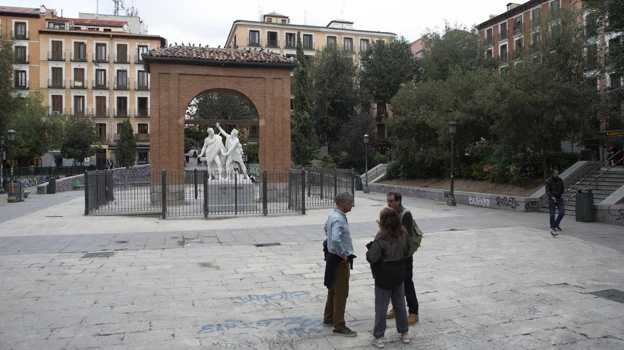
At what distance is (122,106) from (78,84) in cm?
496

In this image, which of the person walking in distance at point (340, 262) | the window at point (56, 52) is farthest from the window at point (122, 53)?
the person walking in distance at point (340, 262)

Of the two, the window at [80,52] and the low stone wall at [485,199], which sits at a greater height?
the window at [80,52]

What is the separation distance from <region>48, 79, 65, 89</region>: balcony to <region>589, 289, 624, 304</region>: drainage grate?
55.5 meters

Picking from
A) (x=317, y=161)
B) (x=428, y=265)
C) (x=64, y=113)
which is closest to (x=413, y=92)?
(x=317, y=161)

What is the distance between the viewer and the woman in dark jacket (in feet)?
15.2

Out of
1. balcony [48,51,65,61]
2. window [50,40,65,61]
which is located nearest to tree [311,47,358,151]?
balcony [48,51,65,61]

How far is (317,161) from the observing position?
4016 centimetres

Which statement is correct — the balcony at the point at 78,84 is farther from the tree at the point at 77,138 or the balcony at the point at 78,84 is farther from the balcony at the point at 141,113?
the tree at the point at 77,138

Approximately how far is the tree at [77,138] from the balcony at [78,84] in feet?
29.1

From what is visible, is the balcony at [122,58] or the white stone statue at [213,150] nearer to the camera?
the white stone statue at [213,150]

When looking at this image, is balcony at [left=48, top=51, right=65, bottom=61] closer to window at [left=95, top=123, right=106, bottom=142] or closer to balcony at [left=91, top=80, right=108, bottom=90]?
balcony at [left=91, top=80, right=108, bottom=90]

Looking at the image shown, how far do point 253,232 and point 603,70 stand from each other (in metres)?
15.5

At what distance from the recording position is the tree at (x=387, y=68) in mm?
45656

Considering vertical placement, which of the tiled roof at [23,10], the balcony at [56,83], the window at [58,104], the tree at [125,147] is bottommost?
the tree at [125,147]
